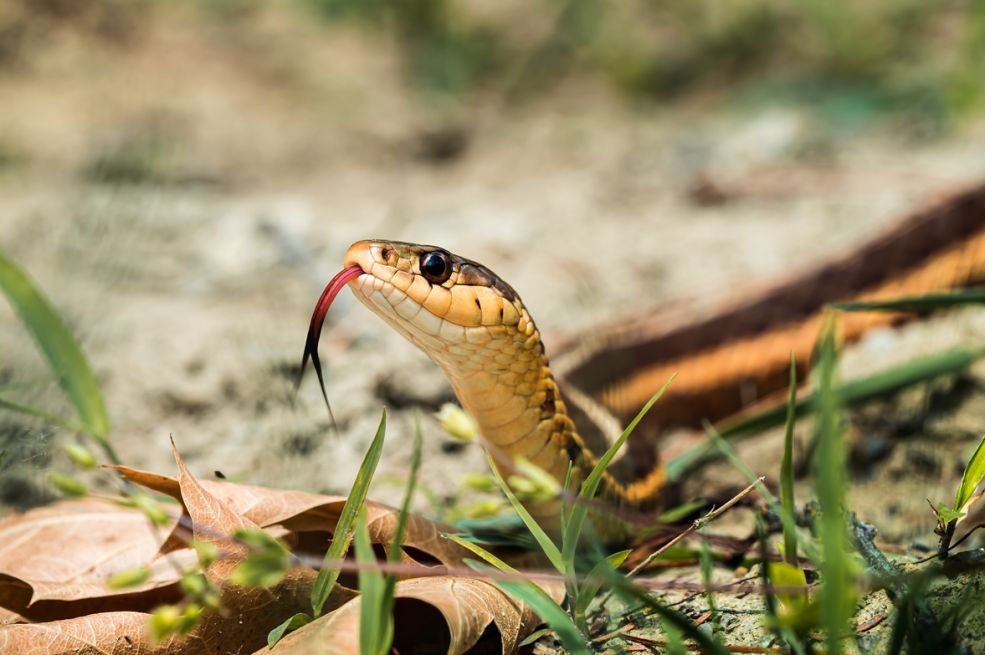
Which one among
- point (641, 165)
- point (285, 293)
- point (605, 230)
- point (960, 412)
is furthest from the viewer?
point (641, 165)

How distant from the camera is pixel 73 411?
142 centimetres

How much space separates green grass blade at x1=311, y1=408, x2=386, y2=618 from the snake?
119mm

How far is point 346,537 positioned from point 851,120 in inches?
113

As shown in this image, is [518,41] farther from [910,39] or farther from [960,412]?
[960,412]

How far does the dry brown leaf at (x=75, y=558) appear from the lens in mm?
1001

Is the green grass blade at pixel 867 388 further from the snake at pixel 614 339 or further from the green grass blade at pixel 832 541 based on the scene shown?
the green grass blade at pixel 832 541

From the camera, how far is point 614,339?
1835 millimetres

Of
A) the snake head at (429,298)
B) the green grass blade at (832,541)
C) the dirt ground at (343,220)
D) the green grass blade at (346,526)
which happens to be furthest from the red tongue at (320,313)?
the green grass blade at (832,541)

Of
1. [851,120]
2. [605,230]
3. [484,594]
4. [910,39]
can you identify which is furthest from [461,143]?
[484,594]

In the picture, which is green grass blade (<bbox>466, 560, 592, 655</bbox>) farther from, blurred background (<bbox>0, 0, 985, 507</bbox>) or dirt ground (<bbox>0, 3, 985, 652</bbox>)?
blurred background (<bbox>0, 0, 985, 507</bbox>)

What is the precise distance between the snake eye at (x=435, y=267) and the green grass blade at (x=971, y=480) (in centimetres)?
65

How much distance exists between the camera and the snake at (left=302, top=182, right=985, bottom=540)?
1234mm

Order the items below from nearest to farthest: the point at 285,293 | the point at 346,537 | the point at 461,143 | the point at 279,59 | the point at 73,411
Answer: the point at 346,537 < the point at 73,411 < the point at 285,293 < the point at 461,143 < the point at 279,59

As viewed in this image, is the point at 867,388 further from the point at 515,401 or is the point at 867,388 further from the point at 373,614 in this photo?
the point at 373,614
